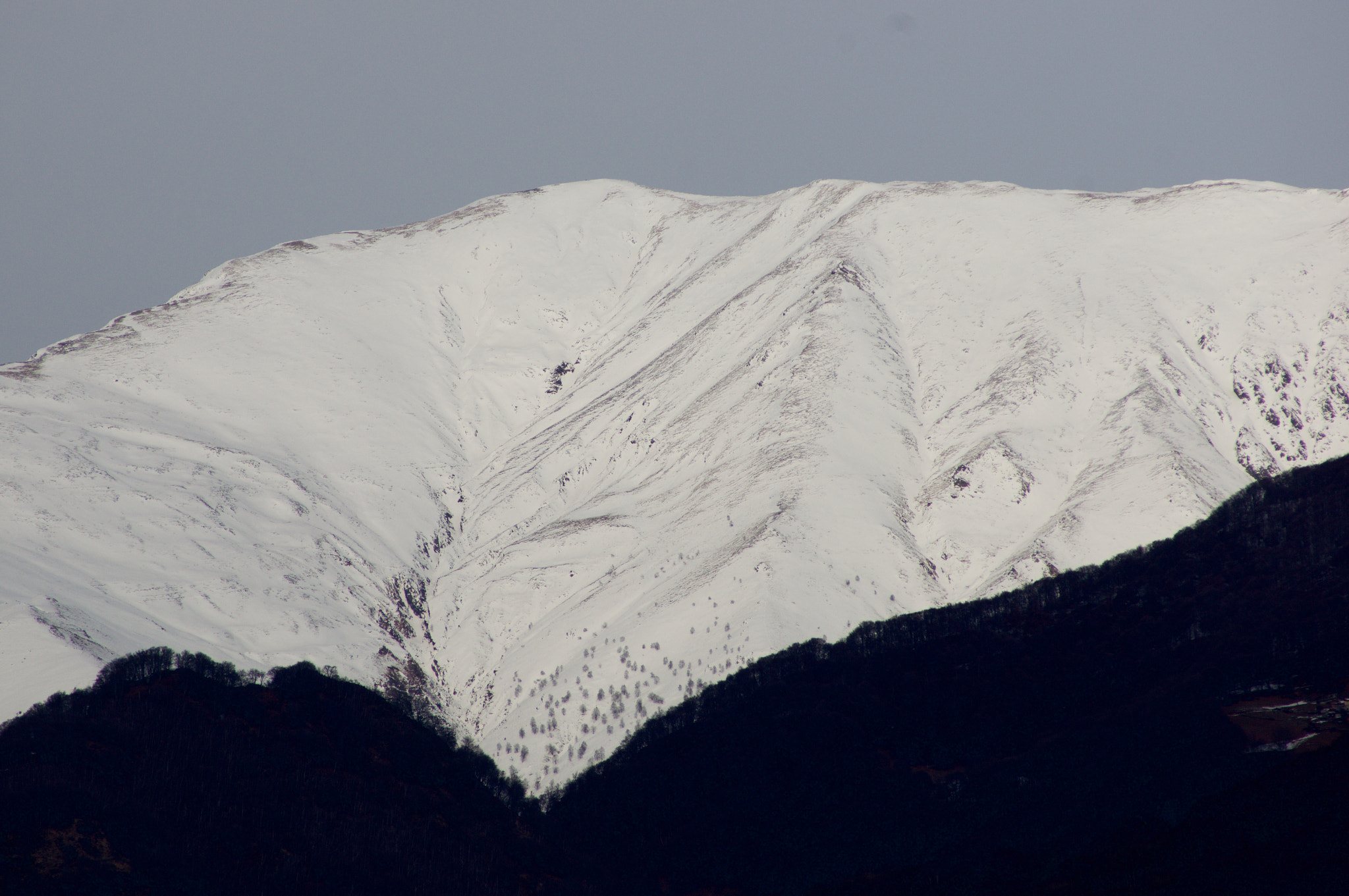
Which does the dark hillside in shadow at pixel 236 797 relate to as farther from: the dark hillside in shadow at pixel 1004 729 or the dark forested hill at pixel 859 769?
the dark hillside in shadow at pixel 1004 729

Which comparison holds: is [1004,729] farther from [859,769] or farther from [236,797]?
[236,797]

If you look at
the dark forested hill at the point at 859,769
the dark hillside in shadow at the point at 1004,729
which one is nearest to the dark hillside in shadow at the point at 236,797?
the dark forested hill at the point at 859,769

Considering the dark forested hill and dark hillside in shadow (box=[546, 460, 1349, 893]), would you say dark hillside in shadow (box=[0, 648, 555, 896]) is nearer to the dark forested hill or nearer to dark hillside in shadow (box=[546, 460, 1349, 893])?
the dark forested hill

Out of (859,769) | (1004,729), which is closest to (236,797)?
(859,769)

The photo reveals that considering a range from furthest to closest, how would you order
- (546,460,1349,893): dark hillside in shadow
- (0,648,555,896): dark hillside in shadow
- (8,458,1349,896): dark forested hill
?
(546,460,1349,893): dark hillside in shadow
(8,458,1349,896): dark forested hill
(0,648,555,896): dark hillside in shadow

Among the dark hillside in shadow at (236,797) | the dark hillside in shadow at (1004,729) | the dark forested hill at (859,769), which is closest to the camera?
the dark hillside in shadow at (236,797)

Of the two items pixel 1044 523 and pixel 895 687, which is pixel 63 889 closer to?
pixel 895 687

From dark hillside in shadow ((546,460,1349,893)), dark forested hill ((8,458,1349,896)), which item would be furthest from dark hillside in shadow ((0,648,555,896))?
dark hillside in shadow ((546,460,1349,893))

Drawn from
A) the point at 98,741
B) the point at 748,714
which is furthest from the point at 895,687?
the point at 98,741
